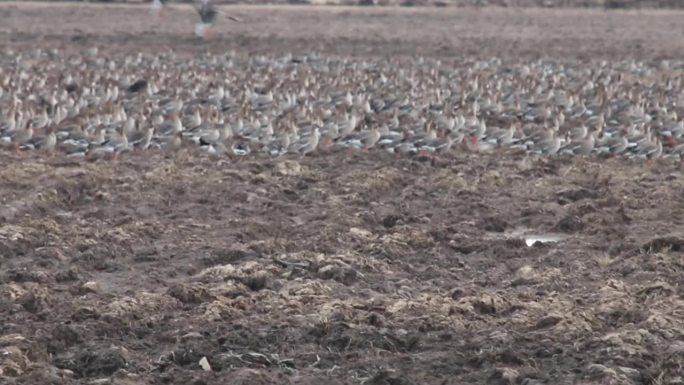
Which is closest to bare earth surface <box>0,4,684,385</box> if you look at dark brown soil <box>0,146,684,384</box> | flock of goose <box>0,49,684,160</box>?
dark brown soil <box>0,146,684,384</box>

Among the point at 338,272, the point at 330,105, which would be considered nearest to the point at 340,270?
the point at 338,272

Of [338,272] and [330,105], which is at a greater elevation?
[338,272]

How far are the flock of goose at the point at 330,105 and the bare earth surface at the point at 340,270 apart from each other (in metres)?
0.85

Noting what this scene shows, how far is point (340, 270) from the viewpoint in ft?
39.1

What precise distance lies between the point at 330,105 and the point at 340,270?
45.3ft

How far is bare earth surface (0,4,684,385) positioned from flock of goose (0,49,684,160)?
2.78 feet

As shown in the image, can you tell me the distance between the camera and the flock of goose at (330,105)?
20109 millimetres

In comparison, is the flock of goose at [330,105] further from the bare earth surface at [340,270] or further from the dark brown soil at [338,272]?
the dark brown soil at [338,272]

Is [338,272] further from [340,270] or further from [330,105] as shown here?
[330,105]

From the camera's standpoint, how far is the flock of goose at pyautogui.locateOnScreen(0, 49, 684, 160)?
792 inches

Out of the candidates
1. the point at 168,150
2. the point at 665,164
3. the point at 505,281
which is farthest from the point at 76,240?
the point at 665,164

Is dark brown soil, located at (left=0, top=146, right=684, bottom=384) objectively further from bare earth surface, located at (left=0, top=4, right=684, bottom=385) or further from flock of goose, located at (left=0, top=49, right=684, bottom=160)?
flock of goose, located at (left=0, top=49, right=684, bottom=160)

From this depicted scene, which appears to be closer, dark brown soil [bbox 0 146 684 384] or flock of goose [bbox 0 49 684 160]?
dark brown soil [bbox 0 146 684 384]

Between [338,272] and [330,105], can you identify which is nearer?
[338,272]
